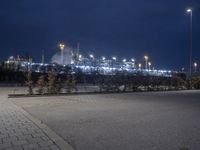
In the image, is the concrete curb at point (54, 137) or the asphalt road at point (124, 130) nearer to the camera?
the concrete curb at point (54, 137)

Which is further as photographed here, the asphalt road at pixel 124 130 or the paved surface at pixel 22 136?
the asphalt road at pixel 124 130

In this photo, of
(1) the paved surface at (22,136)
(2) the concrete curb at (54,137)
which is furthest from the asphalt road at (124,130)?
(1) the paved surface at (22,136)

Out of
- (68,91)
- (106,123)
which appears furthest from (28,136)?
(68,91)

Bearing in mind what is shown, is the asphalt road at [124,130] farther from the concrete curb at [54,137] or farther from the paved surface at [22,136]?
the paved surface at [22,136]

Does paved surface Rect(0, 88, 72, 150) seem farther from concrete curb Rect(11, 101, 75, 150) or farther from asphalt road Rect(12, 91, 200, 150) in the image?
asphalt road Rect(12, 91, 200, 150)

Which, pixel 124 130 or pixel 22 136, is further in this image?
pixel 124 130

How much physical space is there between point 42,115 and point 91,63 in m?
83.1

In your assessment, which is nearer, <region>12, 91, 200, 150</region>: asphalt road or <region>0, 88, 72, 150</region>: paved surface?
<region>0, 88, 72, 150</region>: paved surface

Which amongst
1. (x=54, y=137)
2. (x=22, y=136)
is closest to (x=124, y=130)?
(x=54, y=137)

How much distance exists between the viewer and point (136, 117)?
412 inches

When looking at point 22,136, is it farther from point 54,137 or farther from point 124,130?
point 124,130

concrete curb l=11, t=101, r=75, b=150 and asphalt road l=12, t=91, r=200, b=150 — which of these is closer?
concrete curb l=11, t=101, r=75, b=150

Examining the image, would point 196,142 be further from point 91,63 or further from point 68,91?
point 91,63

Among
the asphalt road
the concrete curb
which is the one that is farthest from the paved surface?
the asphalt road
